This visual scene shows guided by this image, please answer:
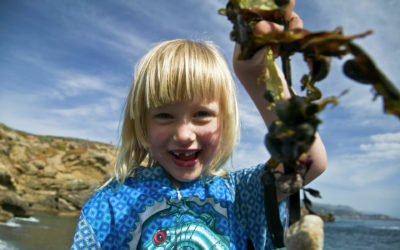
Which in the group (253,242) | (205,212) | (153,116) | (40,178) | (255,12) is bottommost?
(40,178)

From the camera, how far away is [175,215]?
1812mm

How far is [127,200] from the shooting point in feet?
6.16

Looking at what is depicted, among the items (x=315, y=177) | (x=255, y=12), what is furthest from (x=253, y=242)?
(x=255, y=12)

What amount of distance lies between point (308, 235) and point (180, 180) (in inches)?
46.1

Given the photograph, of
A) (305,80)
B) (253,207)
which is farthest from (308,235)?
(253,207)

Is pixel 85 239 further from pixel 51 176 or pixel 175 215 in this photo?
pixel 51 176

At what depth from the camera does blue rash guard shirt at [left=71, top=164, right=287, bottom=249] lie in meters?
1.72

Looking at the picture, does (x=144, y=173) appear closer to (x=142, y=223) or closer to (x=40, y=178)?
(x=142, y=223)

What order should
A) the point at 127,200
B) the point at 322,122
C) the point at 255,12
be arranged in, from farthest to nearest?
the point at 127,200 < the point at 255,12 < the point at 322,122

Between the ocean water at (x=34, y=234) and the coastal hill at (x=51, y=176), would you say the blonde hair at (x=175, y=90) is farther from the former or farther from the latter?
the coastal hill at (x=51, y=176)

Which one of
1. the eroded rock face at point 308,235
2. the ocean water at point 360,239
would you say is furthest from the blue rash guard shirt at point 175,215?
the ocean water at point 360,239

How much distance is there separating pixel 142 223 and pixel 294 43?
147 cm

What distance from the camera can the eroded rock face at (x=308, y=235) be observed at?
0.78 metres

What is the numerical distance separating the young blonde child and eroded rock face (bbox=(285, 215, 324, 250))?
83cm
